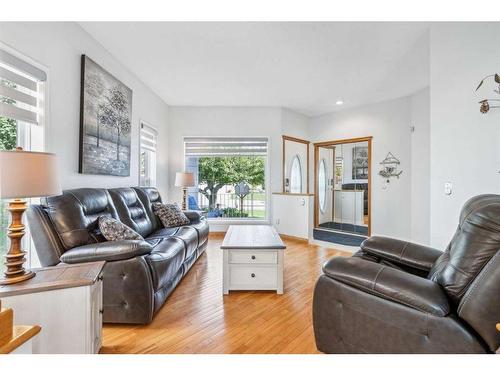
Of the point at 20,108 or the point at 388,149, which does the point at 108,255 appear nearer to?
the point at 20,108

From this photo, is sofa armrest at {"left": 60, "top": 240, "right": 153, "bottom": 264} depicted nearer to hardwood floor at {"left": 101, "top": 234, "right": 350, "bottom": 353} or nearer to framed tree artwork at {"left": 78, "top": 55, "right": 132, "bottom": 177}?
hardwood floor at {"left": 101, "top": 234, "right": 350, "bottom": 353}

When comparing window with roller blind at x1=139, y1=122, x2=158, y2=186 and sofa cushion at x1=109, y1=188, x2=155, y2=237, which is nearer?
sofa cushion at x1=109, y1=188, x2=155, y2=237

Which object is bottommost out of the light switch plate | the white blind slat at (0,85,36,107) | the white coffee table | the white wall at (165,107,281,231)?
the white coffee table

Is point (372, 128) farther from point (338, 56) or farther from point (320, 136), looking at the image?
point (338, 56)

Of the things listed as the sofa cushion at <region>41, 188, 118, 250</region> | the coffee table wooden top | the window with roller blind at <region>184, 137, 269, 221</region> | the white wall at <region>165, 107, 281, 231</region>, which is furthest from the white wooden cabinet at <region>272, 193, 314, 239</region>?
the sofa cushion at <region>41, 188, 118, 250</region>

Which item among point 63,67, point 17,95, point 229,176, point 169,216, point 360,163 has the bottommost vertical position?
point 169,216

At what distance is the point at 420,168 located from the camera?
161 inches

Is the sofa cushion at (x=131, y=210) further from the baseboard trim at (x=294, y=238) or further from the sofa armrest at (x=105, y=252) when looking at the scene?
the baseboard trim at (x=294, y=238)

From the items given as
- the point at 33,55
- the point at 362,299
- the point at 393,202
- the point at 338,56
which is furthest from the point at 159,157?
the point at 393,202

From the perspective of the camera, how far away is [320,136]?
5473 mm

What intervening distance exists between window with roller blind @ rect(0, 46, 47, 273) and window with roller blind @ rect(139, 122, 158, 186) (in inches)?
71.1

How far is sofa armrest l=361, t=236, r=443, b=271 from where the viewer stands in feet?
5.37

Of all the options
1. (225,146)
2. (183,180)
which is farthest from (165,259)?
(225,146)

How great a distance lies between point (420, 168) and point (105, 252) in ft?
15.7
